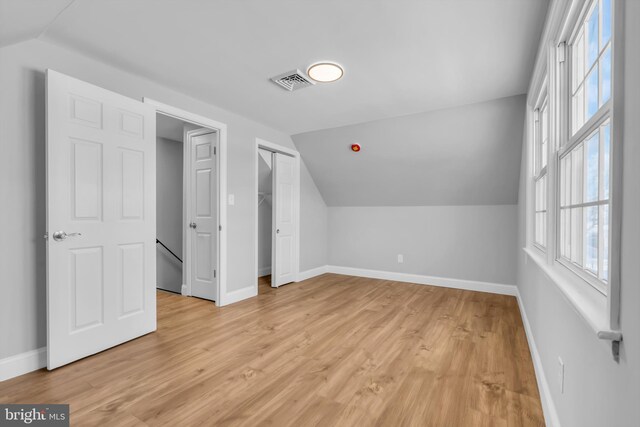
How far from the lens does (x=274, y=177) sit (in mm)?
4547

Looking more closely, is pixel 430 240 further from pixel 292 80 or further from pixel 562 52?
pixel 562 52

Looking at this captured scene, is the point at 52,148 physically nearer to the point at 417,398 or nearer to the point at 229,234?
the point at 229,234

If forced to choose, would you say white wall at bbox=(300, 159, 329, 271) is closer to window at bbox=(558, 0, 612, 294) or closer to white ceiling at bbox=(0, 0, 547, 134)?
white ceiling at bbox=(0, 0, 547, 134)

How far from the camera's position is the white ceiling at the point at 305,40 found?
6.06 ft

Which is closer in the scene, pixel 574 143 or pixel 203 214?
pixel 574 143

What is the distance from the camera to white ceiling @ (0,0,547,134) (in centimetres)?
185

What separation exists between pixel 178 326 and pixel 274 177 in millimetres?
2367

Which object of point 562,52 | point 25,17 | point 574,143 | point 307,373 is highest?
point 25,17

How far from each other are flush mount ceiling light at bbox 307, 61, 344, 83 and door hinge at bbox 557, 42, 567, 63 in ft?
4.86

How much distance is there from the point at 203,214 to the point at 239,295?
113cm

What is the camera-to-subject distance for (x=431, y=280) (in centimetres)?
473

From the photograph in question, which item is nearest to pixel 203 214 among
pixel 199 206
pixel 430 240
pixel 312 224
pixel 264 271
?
pixel 199 206

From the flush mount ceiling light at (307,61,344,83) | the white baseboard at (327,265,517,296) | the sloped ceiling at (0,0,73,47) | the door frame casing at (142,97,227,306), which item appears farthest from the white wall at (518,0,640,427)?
the white baseboard at (327,265,517,296)

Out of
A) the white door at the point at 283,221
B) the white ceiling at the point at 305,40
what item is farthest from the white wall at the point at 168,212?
the white ceiling at the point at 305,40
